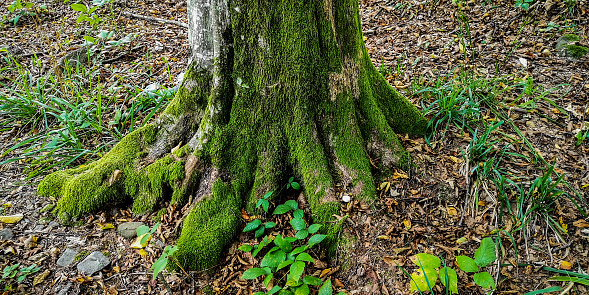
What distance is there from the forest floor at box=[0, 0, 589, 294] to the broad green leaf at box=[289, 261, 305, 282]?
33cm

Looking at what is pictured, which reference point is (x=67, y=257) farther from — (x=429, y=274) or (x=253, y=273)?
(x=429, y=274)

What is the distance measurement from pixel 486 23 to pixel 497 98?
2005 mm

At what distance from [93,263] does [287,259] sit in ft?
4.74

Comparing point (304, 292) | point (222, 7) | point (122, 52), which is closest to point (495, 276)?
point (304, 292)

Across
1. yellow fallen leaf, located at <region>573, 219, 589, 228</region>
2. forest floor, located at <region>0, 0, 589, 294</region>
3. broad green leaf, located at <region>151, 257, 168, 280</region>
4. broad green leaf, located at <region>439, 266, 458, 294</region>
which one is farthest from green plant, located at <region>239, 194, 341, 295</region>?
yellow fallen leaf, located at <region>573, 219, 589, 228</region>

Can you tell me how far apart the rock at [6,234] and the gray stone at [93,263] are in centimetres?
71

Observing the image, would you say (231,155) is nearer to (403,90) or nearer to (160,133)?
(160,133)

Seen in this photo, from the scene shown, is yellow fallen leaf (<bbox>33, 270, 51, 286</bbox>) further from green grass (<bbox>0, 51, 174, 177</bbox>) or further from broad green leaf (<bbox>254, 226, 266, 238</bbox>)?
broad green leaf (<bbox>254, 226, 266, 238</bbox>)

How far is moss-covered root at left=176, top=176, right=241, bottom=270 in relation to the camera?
7.55ft

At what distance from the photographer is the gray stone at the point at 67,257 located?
2.40 meters

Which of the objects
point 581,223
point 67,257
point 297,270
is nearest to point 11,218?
point 67,257

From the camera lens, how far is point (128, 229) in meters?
2.61

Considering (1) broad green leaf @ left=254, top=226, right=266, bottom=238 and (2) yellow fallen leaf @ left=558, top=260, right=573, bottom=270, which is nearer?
(2) yellow fallen leaf @ left=558, top=260, right=573, bottom=270

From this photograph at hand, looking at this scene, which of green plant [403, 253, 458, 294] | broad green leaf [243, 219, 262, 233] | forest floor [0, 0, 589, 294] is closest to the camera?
green plant [403, 253, 458, 294]
